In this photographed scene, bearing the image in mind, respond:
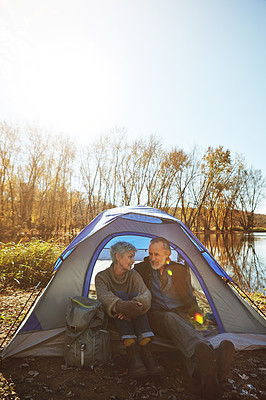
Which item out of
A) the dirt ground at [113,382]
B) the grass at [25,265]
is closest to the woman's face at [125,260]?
the dirt ground at [113,382]

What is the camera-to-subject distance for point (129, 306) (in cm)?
249

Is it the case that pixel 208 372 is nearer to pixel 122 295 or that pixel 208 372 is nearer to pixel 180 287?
pixel 122 295

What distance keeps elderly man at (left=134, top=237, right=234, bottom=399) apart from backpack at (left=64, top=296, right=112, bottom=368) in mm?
608

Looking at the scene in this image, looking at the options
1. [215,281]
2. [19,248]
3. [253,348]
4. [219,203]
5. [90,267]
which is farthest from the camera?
[219,203]

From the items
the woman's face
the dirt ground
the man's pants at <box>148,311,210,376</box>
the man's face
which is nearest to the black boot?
the dirt ground

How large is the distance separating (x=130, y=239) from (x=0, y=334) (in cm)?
288

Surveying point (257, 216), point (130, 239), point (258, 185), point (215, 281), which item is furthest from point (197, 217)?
point (215, 281)

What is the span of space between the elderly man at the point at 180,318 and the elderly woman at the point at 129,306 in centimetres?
28

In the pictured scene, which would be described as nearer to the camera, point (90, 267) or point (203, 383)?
point (203, 383)

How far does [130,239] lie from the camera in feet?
17.5

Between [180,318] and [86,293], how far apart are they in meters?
1.46

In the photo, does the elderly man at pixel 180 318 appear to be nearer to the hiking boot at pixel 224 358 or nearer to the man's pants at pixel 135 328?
the hiking boot at pixel 224 358

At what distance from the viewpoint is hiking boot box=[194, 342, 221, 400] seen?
1.98m

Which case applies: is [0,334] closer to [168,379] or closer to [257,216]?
[168,379]
